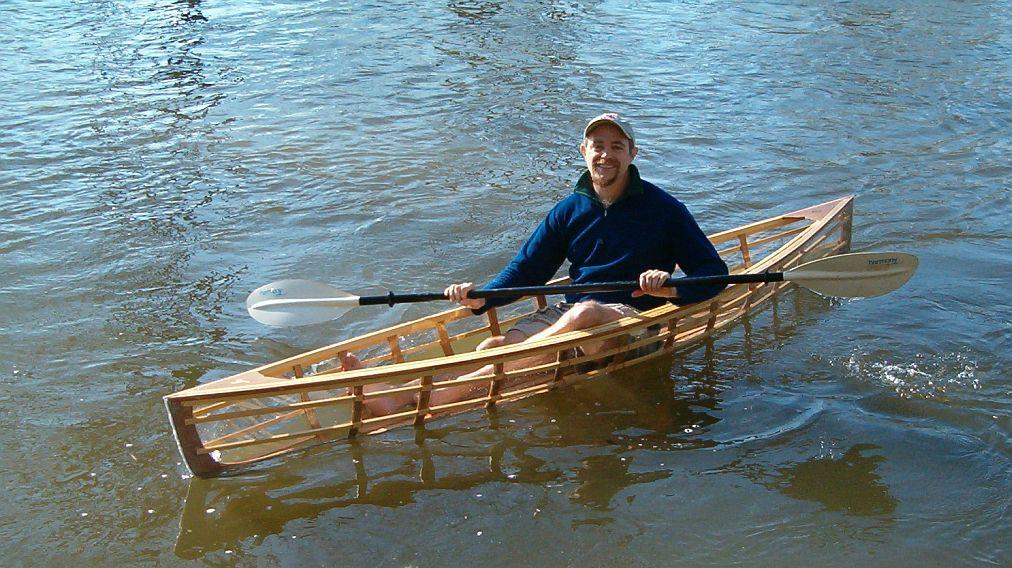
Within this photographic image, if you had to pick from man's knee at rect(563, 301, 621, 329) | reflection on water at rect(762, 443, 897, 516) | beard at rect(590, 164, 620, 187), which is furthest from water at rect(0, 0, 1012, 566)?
beard at rect(590, 164, 620, 187)

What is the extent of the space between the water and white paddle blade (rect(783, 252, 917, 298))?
0.56 meters

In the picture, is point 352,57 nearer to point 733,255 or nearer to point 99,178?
point 99,178

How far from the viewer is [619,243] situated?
5.13 m

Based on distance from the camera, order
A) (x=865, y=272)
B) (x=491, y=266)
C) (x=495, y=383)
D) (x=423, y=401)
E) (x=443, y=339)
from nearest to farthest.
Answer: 1. (x=423, y=401)
2. (x=495, y=383)
3. (x=865, y=272)
4. (x=443, y=339)
5. (x=491, y=266)

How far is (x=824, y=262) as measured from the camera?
17.3 ft

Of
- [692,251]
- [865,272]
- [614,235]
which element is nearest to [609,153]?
[614,235]

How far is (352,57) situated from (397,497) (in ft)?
33.1

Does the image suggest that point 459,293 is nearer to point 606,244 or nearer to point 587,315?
point 587,315

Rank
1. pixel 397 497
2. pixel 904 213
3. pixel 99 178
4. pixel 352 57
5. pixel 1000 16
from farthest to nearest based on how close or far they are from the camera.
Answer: pixel 1000 16, pixel 352 57, pixel 99 178, pixel 904 213, pixel 397 497

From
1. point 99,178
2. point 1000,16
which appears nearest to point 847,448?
point 99,178

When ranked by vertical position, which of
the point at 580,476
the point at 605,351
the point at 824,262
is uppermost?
the point at 824,262

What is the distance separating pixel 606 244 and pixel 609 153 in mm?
485

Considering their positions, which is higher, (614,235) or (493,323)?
(614,235)

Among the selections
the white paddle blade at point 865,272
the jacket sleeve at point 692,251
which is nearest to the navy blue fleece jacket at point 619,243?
the jacket sleeve at point 692,251
